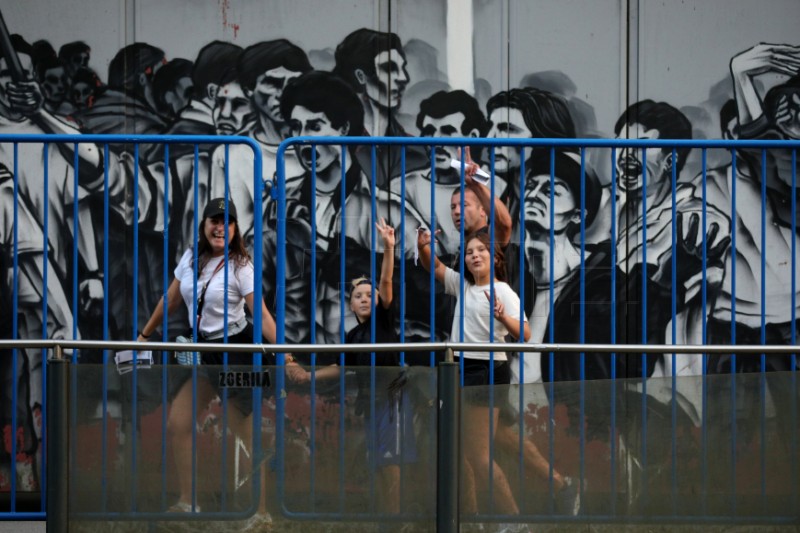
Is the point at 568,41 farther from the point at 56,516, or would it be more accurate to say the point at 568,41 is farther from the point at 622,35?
the point at 56,516

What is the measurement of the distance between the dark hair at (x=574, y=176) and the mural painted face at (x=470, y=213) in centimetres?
157

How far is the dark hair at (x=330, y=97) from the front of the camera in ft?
25.2

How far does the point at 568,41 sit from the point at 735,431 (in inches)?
137

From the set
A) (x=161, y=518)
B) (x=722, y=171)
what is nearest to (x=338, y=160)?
(x=722, y=171)

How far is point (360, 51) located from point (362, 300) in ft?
7.25

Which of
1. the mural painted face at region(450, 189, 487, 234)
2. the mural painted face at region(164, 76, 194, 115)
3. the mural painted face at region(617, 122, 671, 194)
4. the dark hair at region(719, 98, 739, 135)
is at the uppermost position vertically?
the mural painted face at region(164, 76, 194, 115)

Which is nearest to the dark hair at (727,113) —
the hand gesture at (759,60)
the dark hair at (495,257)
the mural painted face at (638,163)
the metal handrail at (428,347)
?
the hand gesture at (759,60)

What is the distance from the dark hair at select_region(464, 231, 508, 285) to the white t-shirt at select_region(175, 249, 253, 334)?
114 cm

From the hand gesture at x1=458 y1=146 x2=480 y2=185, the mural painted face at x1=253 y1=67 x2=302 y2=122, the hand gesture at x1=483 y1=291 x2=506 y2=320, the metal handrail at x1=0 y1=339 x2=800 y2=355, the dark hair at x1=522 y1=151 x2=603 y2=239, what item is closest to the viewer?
the metal handrail at x1=0 y1=339 x2=800 y2=355

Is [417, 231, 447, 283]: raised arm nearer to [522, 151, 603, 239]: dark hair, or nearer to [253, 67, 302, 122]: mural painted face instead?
[522, 151, 603, 239]: dark hair

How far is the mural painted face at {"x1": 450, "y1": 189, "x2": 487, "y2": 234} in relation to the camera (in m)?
6.06

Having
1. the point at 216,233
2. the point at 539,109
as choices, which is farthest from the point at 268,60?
the point at 216,233

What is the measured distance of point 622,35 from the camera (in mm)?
7715

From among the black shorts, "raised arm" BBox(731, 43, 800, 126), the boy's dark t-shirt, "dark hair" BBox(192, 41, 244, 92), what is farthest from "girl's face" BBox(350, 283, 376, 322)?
"raised arm" BBox(731, 43, 800, 126)
